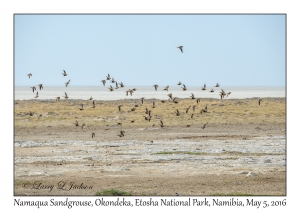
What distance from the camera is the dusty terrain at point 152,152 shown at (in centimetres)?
2652

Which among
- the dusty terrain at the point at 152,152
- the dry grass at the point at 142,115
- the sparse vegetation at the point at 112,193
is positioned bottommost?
the sparse vegetation at the point at 112,193

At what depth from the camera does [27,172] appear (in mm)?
29625

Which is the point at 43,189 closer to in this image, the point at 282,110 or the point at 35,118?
the point at 35,118

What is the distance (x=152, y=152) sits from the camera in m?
35.8

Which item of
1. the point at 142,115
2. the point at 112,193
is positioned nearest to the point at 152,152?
the point at 112,193

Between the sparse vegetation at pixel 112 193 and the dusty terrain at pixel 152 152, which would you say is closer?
the sparse vegetation at pixel 112 193

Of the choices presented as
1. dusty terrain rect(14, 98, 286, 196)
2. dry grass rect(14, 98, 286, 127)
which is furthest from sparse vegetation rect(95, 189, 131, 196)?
dry grass rect(14, 98, 286, 127)

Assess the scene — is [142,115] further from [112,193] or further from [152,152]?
[112,193]

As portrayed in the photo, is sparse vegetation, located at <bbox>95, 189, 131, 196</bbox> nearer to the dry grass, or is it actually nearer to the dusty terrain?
the dusty terrain

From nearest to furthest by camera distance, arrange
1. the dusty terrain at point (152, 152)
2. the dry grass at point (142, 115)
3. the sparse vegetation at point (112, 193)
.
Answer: the sparse vegetation at point (112, 193), the dusty terrain at point (152, 152), the dry grass at point (142, 115)

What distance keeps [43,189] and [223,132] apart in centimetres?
2385

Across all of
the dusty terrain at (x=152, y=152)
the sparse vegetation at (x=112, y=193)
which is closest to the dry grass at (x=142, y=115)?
the dusty terrain at (x=152, y=152)

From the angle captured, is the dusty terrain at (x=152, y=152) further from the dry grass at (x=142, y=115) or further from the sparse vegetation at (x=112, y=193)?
the sparse vegetation at (x=112, y=193)

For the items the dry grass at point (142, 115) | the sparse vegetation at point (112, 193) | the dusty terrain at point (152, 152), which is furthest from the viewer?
the dry grass at point (142, 115)
